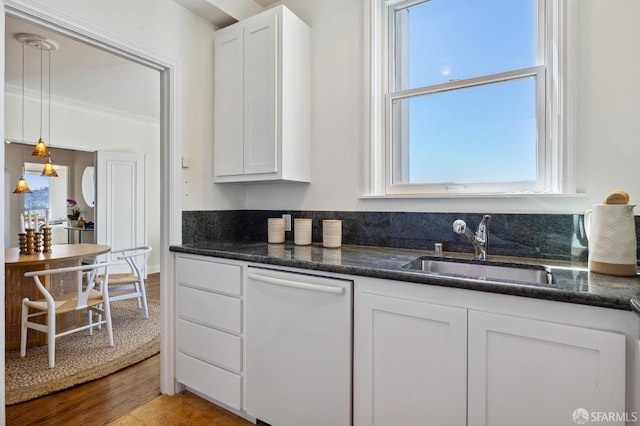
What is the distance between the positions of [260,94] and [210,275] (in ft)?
3.77

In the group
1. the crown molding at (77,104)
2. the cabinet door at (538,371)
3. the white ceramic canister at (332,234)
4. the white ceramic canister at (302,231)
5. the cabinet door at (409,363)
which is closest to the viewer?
the cabinet door at (538,371)

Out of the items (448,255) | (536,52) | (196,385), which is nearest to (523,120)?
(536,52)

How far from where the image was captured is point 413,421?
1250 millimetres

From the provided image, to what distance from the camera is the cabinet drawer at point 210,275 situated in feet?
5.77

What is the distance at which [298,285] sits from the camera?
4.95ft

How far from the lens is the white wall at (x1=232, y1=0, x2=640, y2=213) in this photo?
1.44 metres

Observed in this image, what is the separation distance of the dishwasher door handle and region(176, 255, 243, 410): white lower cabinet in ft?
0.50

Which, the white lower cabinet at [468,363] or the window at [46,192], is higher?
the window at [46,192]

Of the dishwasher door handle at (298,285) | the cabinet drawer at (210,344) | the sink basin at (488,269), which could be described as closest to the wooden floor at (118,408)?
the cabinet drawer at (210,344)

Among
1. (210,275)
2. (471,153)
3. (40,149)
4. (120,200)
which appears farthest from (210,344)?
(120,200)

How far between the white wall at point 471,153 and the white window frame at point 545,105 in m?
0.04

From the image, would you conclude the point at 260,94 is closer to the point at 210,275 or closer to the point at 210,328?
the point at 210,275

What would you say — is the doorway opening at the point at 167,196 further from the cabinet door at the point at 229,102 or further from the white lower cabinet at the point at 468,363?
the white lower cabinet at the point at 468,363

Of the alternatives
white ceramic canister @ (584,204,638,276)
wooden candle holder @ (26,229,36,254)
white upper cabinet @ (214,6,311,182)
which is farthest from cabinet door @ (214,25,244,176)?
wooden candle holder @ (26,229,36,254)
